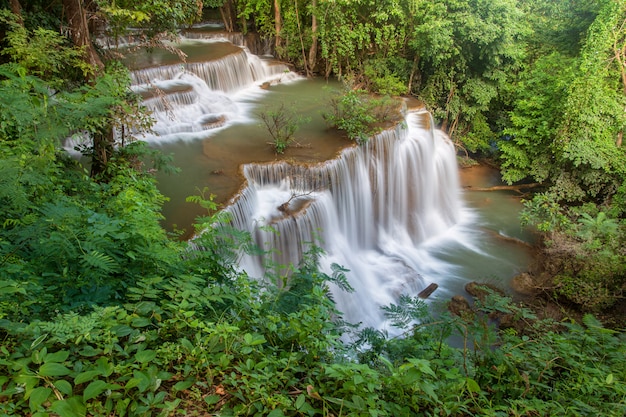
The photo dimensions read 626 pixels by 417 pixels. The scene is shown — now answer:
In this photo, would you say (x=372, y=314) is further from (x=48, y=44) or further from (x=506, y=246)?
(x=48, y=44)

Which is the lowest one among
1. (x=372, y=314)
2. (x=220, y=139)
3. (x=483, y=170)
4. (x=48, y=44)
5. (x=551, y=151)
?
(x=372, y=314)

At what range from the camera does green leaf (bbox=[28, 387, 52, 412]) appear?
5.44 ft

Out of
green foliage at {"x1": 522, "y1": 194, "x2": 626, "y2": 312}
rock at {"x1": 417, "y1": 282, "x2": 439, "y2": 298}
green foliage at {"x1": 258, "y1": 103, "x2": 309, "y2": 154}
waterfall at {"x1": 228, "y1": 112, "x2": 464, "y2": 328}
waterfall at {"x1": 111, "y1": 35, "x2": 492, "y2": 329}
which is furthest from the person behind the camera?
green foliage at {"x1": 258, "y1": 103, "x2": 309, "y2": 154}

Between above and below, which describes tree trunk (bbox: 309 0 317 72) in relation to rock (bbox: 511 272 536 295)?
above

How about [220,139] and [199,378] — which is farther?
[220,139]

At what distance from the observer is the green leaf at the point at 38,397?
166 centimetres

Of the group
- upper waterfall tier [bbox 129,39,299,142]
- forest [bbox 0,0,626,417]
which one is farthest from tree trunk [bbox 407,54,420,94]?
forest [bbox 0,0,626,417]

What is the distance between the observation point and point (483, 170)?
1392cm

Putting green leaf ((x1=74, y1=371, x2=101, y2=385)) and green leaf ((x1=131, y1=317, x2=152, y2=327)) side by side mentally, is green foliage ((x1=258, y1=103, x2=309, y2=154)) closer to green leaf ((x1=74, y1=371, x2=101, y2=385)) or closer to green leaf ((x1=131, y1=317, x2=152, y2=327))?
green leaf ((x1=131, y1=317, x2=152, y2=327))

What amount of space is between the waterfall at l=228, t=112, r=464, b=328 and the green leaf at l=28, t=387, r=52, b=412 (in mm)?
4227

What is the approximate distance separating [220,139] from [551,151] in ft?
30.7

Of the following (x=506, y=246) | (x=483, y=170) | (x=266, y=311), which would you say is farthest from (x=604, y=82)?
(x=266, y=311)

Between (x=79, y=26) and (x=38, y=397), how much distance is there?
16.8 ft

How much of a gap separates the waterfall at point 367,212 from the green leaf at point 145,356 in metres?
3.77
